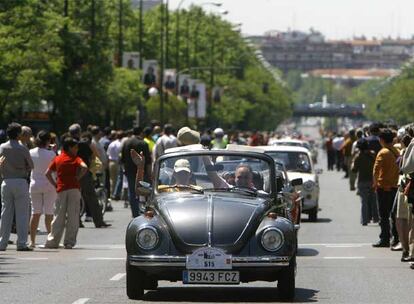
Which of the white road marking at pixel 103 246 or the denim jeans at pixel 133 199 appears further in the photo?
the denim jeans at pixel 133 199

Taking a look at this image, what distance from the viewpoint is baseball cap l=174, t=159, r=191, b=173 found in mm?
18219

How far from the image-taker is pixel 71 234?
83.0 ft

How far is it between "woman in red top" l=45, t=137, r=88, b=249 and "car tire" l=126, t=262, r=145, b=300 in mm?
8111

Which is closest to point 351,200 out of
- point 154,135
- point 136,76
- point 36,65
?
point 154,135

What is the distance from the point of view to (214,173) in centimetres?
1814

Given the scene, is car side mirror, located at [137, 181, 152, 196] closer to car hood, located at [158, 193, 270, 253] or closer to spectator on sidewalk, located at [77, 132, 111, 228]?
car hood, located at [158, 193, 270, 253]

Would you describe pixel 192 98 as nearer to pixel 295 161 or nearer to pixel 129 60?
pixel 129 60

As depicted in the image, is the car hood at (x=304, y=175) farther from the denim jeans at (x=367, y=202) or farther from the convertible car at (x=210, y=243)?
the convertible car at (x=210, y=243)

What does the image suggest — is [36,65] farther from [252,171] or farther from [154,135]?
[252,171]

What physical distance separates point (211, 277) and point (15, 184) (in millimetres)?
8603

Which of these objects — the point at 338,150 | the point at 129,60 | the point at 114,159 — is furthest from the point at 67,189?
the point at 129,60

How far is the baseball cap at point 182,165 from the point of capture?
59.8 feet

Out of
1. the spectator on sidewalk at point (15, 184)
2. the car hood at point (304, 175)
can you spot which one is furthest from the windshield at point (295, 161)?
the spectator on sidewalk at point (15, 184)

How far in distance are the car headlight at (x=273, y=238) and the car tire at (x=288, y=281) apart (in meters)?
0.21
